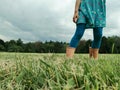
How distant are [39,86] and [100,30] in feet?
13.5

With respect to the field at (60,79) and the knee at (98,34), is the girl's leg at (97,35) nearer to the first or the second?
the knee at (98,34)

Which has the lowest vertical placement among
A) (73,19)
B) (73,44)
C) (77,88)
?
(77,88)

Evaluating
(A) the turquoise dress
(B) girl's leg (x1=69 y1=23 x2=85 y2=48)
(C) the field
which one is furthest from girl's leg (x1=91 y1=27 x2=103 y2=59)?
(C) the field

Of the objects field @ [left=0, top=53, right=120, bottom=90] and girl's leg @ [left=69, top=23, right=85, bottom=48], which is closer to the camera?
field @ [left=0, top=53, right=120, bottom=90]

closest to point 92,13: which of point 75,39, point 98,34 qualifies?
point 98,34

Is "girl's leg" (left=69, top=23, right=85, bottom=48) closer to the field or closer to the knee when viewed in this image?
the knee

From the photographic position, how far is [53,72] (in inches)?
114

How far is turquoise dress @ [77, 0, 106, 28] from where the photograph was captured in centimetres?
644

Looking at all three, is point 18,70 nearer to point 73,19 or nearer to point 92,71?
point 92,71

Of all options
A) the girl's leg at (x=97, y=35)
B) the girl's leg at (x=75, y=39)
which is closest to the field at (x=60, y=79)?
the girl's leg at (x=75, y=39)

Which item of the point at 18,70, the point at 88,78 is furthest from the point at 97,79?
the point at 18,70

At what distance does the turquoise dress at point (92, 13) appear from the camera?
644 cm

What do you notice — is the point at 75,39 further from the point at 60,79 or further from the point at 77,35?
the point at 60,79

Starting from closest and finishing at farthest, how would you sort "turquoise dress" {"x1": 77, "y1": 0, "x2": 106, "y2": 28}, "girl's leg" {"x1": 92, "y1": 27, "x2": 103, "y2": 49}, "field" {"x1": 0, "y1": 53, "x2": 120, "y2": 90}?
"field" {"x1": 0, "y1": 53, "x2": 120, "y2": 90} → "turquoise dress" {"x1": 77, "y1": 0, "x2": 106, "y2": 28} → "girl's leg" {"x1": 92, "y1": 27, "x2": 103, "y2": 49}
